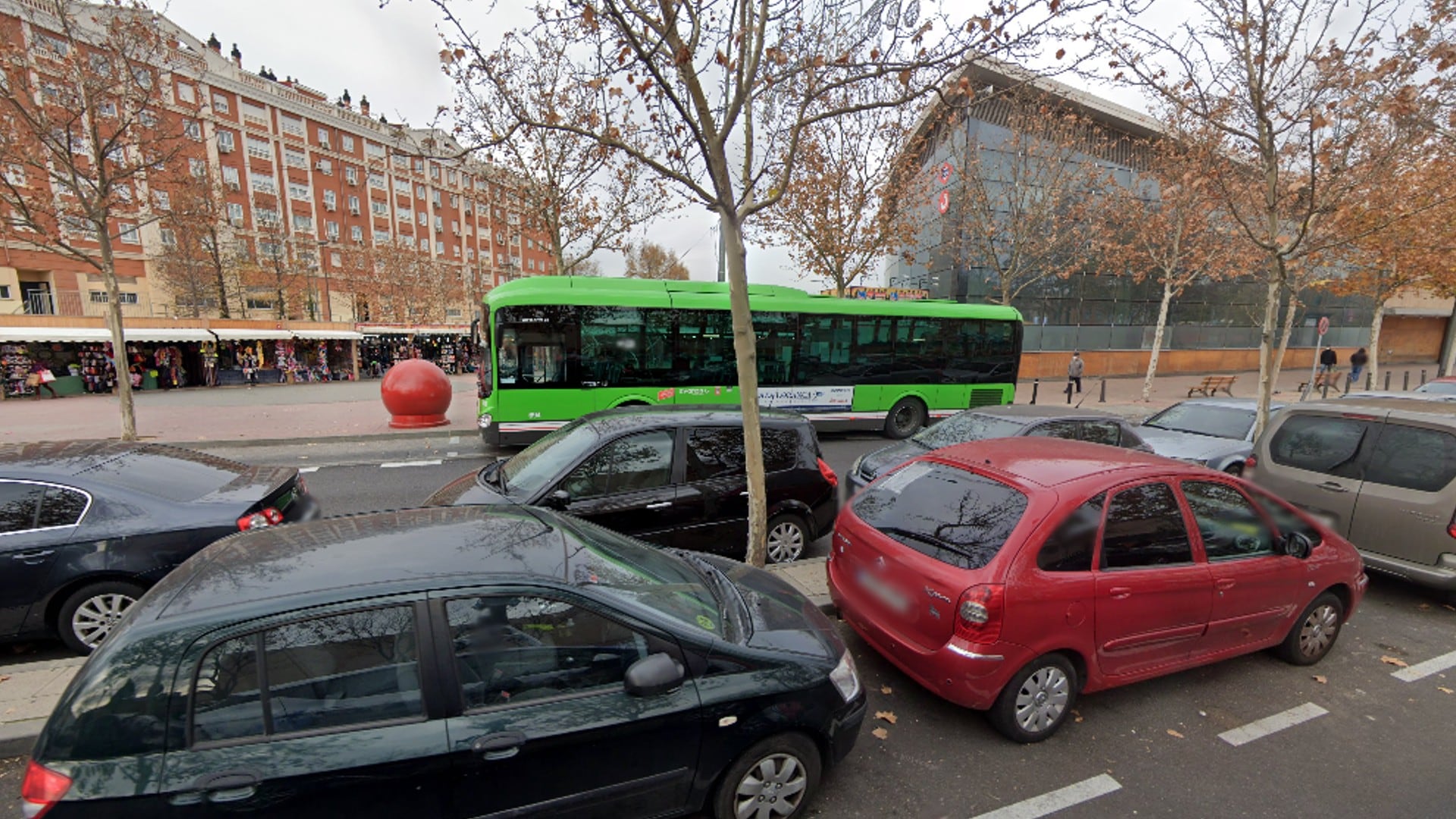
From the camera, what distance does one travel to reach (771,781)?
96.7 inches

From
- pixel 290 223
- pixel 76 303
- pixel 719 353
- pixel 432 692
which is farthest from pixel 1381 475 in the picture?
pixel 290 223

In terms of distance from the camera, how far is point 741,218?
4.72 m

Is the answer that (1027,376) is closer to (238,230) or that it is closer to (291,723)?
(291,723)

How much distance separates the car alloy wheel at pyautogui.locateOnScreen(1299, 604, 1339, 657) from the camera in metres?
3.85

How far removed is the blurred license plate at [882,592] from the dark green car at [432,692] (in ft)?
2.34

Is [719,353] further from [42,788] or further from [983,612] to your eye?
[42,788]

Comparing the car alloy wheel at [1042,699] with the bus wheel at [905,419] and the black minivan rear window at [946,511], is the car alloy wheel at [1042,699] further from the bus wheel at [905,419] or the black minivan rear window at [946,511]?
the bus wheel at [905,419]

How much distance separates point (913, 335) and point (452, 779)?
38.4 feet

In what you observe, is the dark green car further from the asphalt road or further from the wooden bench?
the wooden bench

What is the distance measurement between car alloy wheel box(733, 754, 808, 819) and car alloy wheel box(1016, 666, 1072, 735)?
1.35 meters

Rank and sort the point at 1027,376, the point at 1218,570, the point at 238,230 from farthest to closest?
the point at 238,230
the point at 1027,376
the point at 1218,570

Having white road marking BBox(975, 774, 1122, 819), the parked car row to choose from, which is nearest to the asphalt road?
white road marking BBox(975, 774, 1122, 819)

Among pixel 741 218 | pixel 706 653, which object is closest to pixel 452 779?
pixel 706 653

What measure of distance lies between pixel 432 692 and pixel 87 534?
3437 millimetres
